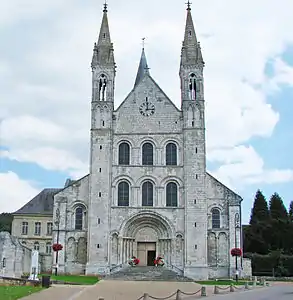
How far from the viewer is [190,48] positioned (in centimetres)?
5212

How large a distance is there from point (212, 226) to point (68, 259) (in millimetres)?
13817

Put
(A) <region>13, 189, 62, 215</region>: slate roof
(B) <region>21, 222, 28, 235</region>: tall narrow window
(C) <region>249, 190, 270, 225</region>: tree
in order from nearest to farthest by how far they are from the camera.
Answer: (B) <region>21, 222, 28, 235</region>: tall narrow window < (A) <region>13, 189, 62, 215</region>: slate roof < (C) <region>249, 190, 270, 225</region>: tree

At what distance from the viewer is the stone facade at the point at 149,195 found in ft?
154

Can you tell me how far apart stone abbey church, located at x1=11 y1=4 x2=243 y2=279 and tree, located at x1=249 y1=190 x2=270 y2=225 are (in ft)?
71.7

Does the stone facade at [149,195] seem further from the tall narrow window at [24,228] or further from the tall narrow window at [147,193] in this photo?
the tall narrow window at [24,228]

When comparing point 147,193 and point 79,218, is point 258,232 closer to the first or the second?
point 147,193

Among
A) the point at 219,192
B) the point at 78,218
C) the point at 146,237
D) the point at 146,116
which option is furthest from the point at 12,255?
the point at 219,192

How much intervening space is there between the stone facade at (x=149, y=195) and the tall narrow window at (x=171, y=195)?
9cm

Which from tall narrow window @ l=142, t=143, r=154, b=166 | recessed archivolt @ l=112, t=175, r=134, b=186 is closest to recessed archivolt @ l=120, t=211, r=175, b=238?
recessed archivolt @ l=112, t=175, r=134, b=186

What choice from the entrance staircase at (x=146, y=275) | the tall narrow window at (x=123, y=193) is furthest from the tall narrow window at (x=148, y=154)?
the entrance staircase at (x=146, y=275)

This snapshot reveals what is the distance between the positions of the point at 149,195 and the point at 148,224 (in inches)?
108

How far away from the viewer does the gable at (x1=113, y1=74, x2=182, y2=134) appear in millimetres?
49844

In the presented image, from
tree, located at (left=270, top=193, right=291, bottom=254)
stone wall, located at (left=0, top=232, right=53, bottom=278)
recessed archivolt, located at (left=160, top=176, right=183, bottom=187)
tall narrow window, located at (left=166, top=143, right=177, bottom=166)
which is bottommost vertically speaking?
stone wall, located at (left=0, top=232, right=53, bottom=278)

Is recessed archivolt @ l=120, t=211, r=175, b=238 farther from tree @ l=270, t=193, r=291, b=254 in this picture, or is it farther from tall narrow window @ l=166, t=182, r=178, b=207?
tree @ l=270, t=193, r=291, b=254
